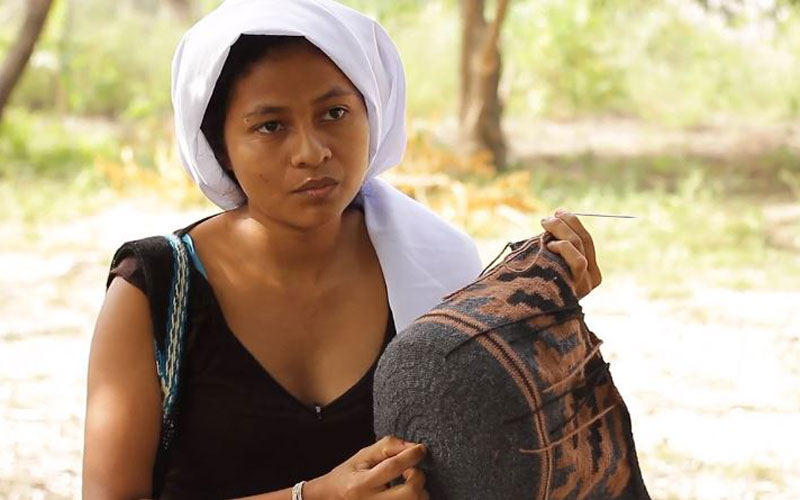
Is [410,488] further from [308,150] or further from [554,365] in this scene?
[308,150]

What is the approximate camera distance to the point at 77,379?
470cm

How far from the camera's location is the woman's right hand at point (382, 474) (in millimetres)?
1483

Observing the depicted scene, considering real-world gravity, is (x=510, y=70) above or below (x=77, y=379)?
above

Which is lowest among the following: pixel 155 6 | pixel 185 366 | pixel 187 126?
pixel 185 366

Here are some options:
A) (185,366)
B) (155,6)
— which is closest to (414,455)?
(185,366)

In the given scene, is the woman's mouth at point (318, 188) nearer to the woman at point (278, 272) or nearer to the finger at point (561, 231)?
the woman at point (278, 272)

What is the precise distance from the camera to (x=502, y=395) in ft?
4.75

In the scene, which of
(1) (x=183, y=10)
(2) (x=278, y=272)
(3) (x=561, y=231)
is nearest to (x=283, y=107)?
(2) (x=278, y=272)

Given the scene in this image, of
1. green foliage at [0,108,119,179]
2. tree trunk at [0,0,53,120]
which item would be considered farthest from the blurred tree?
tree trunk at [0,0,53,120]

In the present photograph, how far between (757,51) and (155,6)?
38.1 feet

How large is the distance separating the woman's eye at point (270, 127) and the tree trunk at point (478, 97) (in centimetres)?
731

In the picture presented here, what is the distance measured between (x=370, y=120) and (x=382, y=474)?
604mm

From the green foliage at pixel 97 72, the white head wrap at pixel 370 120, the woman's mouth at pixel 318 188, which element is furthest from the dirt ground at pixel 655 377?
the green foliage at pixel 97 72

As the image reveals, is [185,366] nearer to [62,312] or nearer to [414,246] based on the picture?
[414,246]
